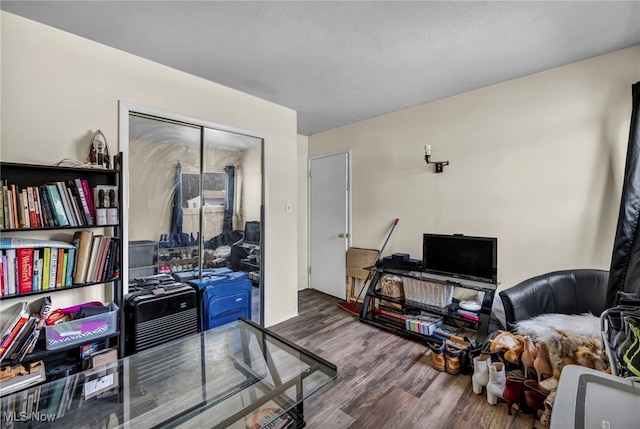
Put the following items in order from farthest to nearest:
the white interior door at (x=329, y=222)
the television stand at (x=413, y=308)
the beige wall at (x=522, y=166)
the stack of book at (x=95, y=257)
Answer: the white interior door at (x=329, y=222)
the television stand at (x=413, y=308)
the beige wall at (x=522, y=166)
the stack of book at (x=95, y=257)

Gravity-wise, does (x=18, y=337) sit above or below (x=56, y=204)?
below

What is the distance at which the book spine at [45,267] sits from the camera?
61.9 inches

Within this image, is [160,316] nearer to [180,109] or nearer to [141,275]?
[141,275]

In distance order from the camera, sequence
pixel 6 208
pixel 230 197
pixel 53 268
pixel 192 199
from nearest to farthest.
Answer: pixel 6 208 < pixel 53 268 < pixel 192 199 < pixel 230 197

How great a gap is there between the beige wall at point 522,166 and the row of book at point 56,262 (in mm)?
2786

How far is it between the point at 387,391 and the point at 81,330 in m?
2.01

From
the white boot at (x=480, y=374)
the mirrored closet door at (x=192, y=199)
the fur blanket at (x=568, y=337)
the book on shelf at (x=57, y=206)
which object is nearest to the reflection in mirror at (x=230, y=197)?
the mirrored closet door at (x=192, y=199)

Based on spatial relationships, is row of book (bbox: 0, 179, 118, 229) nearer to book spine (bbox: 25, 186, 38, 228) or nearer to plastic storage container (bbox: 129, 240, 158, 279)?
book spine (bbox: 25, 186, 38, 228)

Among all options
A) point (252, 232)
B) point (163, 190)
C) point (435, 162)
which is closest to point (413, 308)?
point (435, 162)

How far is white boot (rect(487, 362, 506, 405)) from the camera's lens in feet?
5.77

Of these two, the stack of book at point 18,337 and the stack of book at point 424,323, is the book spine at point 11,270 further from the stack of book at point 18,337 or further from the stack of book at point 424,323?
the stack of book at point 424,323

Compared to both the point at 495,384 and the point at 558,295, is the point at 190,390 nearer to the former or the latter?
the point at 495,384

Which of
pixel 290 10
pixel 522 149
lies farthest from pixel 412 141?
pixel 290 10

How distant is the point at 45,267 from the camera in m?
1.58
